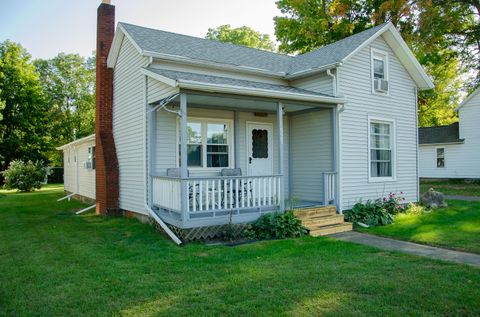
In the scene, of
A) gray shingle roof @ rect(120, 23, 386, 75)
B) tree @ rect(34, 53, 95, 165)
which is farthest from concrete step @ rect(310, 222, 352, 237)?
tree @ rect(34, 53, 95, 165)

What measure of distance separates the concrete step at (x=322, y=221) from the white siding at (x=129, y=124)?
14.2ft

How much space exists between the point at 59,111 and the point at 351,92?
3820cm

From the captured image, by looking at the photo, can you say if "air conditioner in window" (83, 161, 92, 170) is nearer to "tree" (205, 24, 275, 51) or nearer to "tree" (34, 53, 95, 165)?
"tree" (205, 24, 275, 51)

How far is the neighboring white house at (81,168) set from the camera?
14459 millimetres

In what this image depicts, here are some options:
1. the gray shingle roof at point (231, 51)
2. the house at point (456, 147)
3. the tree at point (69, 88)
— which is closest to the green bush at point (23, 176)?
the gray shingle roof at point (231, 51)

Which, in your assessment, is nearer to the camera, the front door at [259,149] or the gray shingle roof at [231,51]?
Result: the gray shingle roof at [231,51]

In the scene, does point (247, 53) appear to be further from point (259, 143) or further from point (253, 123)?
point (259, 143)

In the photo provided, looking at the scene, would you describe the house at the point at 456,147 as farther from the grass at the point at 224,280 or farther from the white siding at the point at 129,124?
the white siding at the point at 129,124

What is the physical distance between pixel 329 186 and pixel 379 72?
4.44 meters

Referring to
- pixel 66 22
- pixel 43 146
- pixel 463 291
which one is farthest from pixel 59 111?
pixel 463 291

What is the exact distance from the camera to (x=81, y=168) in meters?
16.2

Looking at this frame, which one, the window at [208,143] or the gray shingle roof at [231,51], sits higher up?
the gray shingle roof at [231,51]

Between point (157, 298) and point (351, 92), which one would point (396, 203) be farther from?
point (157, 298)

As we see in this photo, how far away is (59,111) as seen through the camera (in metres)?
40.2
